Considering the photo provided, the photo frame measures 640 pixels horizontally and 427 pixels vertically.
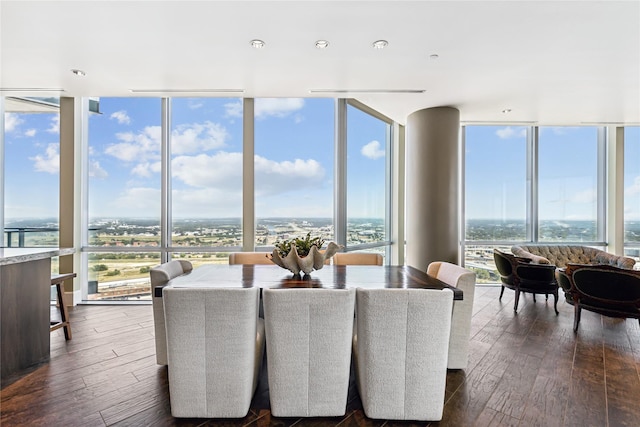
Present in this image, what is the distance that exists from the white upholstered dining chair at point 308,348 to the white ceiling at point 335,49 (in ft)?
6.82

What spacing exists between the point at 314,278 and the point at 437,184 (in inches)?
113

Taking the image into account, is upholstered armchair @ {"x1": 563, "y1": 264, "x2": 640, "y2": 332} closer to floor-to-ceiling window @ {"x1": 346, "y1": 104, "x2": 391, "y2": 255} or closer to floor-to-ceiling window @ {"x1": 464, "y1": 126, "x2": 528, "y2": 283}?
floor-to-ceiling window @ {"x1": 464, "y1": 126, "x2": 528, "y2": 283}

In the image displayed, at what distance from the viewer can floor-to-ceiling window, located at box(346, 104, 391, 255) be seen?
491cm

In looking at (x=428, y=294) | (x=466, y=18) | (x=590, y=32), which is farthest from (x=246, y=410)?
(x=590, y=32)

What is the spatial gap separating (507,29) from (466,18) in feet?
→ 1.38

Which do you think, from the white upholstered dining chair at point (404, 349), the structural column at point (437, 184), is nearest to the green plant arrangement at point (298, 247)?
the white upholstered dining chair at point (404, 349)

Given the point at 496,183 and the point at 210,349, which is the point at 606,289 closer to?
the point at 496,183

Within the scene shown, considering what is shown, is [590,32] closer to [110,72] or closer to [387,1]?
[387,1]

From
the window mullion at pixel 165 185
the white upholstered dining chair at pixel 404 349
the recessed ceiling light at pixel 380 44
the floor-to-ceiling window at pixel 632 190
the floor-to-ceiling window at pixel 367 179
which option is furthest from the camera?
the floor-to-ceiling window at pixel 632 190

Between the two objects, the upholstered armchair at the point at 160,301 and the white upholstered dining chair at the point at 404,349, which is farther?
the upholstered armchair at the point at 160,301

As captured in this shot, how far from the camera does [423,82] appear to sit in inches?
143

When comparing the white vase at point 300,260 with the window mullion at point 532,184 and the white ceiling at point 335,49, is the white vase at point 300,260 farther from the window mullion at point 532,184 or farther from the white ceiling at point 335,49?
the window mullion at point 532,184

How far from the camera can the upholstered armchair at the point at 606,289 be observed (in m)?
3.05

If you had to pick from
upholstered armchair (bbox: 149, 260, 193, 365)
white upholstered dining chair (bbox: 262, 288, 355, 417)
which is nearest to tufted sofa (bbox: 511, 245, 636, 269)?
white upholstered dining chair (bbox: 262, 288, 355, 417)
